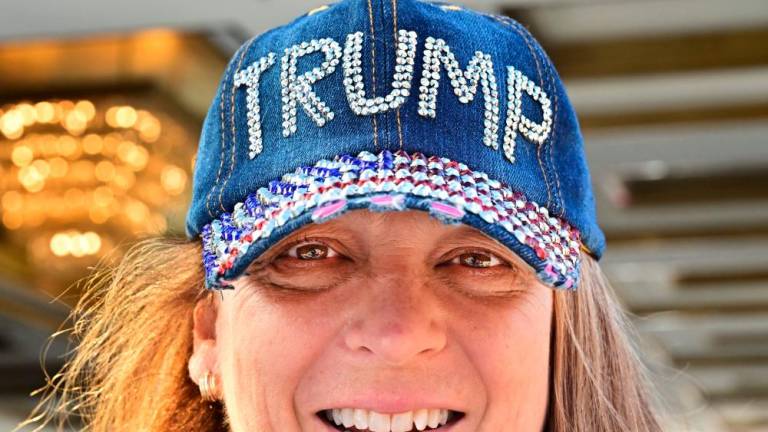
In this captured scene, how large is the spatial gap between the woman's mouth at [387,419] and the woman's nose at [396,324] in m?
0.07

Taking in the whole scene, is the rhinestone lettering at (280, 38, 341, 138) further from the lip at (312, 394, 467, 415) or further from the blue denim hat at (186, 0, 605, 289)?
the lip at (312, 394, 467, 415)

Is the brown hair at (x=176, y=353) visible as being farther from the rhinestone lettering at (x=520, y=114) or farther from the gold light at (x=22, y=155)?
the gold light at (x=22, y=155)

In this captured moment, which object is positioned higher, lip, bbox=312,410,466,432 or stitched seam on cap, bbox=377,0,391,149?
stitched seam on cap, bbox=377,0,391,149

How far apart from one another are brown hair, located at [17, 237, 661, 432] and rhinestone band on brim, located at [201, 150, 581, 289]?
0.22m

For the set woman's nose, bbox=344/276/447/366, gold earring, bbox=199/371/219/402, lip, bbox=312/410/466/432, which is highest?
woman's nose, bbox=344/276/447/366

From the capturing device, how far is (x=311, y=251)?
137cm

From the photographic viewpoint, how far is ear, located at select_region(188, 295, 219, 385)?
1566mm

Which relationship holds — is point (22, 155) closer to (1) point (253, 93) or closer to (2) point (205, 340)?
(2) point (205, 340)

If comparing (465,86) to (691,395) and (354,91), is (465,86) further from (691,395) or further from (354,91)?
(691,395)

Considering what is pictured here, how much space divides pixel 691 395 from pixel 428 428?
11224mm

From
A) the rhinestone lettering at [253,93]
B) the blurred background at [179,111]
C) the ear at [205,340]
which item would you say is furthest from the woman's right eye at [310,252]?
the blurred background at [179,111]

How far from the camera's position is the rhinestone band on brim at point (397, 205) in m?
1.21

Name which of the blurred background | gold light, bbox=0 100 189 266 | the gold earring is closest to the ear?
the gold earring

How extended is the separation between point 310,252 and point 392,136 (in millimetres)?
193
